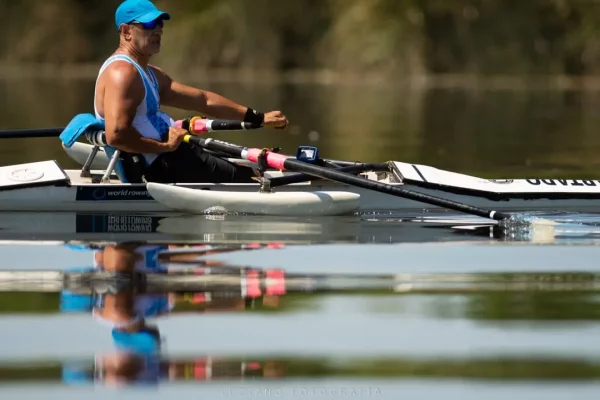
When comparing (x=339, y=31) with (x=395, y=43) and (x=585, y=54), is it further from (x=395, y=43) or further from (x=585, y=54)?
(x=585, y=54)

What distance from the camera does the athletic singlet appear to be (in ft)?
34.9

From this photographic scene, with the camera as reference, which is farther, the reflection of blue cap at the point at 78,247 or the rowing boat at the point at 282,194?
the rowing boat at the point at 282,194

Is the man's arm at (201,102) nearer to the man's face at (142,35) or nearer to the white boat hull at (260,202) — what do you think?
the man's face at (142,35)

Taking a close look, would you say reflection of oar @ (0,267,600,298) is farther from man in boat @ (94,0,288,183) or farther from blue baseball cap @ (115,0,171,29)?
blue baseball cap @ (115,0,171,29)

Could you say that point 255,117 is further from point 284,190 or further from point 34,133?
point 34,133

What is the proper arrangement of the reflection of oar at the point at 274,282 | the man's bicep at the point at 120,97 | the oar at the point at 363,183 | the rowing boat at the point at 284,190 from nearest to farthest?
the reflection of oar at the point at 274,282, the oar at the point at 363,183, the man's bicep at the point at 120,97, the rowing boat at the point at 284,190

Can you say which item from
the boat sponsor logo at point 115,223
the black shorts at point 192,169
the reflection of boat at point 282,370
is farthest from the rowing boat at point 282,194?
the reflection of boat at point 282,370

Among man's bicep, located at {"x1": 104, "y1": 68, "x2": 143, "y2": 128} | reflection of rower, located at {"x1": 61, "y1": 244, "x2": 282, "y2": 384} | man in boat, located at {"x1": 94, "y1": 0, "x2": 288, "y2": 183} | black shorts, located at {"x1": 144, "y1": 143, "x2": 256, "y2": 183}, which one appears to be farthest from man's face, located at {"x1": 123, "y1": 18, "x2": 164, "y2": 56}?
reflection of rower, located at {"x1": 61, "y1": 244, "x2": 282, "y2": 384}

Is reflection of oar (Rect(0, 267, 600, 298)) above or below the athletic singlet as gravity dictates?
below

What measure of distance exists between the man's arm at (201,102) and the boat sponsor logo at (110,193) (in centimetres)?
104

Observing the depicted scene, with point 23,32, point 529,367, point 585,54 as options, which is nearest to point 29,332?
point 529,367

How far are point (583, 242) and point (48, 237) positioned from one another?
360cm

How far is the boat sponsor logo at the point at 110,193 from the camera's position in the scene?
10.7 metres

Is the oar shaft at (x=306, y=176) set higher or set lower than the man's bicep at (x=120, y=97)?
lower
